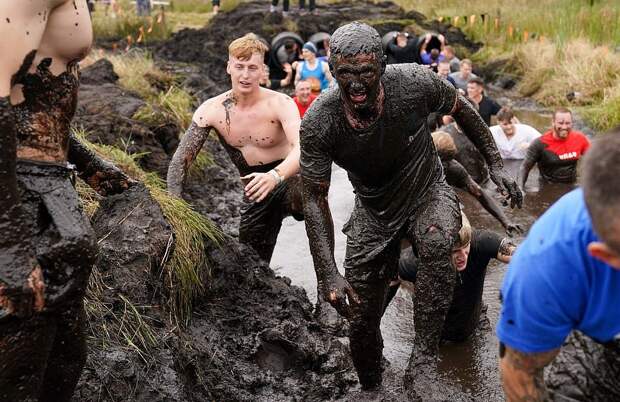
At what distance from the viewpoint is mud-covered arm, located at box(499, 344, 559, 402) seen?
2178mm

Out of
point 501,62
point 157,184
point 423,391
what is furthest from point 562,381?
point 501,62

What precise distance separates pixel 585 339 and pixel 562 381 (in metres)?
0.15

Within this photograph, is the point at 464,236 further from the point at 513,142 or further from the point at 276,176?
the point at 513,142

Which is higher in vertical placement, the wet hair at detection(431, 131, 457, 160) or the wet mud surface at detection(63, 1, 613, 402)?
the wet hair at detection(431, 131, 457, 160)

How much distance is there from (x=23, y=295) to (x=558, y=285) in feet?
5.17

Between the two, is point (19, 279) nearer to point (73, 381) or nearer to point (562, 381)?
point (73, 381)

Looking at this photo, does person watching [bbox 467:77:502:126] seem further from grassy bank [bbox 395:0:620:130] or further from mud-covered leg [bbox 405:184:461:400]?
mud-covered leg [bbox 405:184:461:400]

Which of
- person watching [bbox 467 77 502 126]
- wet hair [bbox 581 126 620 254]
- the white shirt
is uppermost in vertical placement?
wet hair [bbox 581 126 620 254]

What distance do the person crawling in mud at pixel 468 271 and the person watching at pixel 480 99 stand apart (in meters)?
5.19

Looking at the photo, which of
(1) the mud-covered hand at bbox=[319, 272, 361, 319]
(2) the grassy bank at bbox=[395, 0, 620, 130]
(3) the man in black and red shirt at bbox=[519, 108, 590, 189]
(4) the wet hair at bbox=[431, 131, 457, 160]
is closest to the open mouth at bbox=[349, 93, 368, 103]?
(1) the mud-covered hand at bbox=[319, 272, 361, 319]

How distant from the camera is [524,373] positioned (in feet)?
7.28

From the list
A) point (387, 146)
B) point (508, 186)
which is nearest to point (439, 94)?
point (387, 146)

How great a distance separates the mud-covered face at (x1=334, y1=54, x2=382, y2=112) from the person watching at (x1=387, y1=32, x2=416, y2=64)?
39.1 feet

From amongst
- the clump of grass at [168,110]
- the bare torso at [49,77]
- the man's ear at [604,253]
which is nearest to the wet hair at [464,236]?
the bare torso at [49,77]
